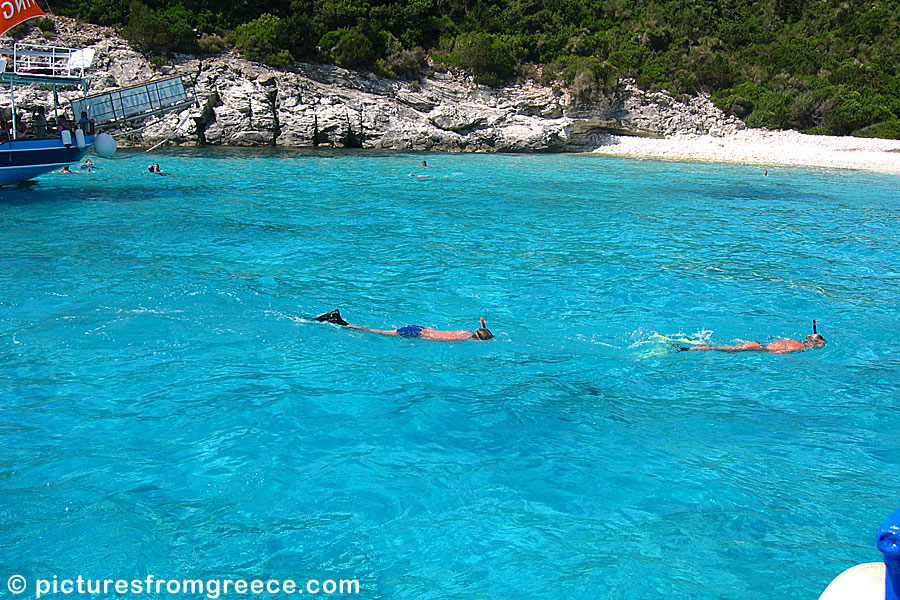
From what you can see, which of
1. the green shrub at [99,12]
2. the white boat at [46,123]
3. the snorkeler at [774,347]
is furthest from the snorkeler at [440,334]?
the green shrub at [99,12]

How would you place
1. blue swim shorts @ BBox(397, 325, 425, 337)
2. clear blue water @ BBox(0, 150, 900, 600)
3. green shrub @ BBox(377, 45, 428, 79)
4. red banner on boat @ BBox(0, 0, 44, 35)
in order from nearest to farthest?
clear blue water @ BBox(0, 150, 900, 600) → blue swim shorts @ BBox(397, 325, 425, 337) → red banner on boat @ BBox(0, 0, 44, 35) → green shrub @ BBox(377, 45, 428, 79)

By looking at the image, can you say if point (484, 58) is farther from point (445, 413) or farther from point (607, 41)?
point (445, 413)

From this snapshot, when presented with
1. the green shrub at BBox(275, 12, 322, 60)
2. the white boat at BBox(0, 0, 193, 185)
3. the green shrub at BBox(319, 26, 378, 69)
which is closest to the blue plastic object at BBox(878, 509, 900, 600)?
the white boat at BBox(0, 0, 193, 185)

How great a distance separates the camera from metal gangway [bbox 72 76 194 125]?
21.6 meters

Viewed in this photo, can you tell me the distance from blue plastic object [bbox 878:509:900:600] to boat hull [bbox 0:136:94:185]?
22.3 m

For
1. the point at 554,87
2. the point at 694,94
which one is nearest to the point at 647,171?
the point at 554,87

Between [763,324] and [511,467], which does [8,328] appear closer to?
[511,467]

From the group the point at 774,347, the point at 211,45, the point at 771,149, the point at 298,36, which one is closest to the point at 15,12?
the point at 211,45

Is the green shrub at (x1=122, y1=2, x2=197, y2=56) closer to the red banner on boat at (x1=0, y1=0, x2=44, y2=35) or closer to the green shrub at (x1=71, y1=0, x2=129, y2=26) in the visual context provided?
the green shrub at (x1=71, y1=0, x2=129, y2=26)

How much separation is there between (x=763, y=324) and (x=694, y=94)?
1411 inches

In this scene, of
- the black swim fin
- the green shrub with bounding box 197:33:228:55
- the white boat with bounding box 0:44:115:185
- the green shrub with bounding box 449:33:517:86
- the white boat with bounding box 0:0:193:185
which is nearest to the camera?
the black swim fin

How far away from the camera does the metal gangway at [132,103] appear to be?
Result: 21.6m

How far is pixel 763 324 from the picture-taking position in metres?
9.70

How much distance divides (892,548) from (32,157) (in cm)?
2270
